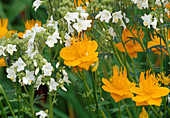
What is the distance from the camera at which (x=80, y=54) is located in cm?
95

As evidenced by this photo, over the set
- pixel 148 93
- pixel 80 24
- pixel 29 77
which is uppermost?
pixel 80 24

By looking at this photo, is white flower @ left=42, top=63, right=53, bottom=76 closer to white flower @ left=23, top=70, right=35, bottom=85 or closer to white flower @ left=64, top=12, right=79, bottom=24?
white flower @ left=23, top=70, right=35, bottom=85

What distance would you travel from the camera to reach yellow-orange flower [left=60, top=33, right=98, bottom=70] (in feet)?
2.97

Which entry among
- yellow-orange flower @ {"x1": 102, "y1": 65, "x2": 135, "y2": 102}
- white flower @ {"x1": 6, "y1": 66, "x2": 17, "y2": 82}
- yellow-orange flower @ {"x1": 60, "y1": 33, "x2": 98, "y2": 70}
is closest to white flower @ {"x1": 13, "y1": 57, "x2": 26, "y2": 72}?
white flower @ {"x1": 6, "y1": 66, "x2": 17, "y2": 82}

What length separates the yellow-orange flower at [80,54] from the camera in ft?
2.97

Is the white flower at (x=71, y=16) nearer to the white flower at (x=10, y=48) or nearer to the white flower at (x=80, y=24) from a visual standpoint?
the white flower at (x=80, y=24)

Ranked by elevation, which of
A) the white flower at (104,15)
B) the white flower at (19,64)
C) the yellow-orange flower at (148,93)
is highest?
the white flower at (104,15)

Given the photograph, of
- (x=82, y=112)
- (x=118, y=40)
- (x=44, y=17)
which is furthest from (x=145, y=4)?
(x=82, y=112)

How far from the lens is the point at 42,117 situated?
978 millimetres

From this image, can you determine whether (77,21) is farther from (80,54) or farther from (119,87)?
(119,87)

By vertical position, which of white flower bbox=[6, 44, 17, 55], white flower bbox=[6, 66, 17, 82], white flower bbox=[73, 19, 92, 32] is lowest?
white flower bbox=[6, 66, 17, 82]

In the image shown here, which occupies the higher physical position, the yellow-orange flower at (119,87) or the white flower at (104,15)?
the white flower at (104,15)

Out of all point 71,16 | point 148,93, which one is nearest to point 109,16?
point 71,16

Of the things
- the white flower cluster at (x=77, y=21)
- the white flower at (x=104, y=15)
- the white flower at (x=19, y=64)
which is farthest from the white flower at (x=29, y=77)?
the white flower at (x=104, y=15)
